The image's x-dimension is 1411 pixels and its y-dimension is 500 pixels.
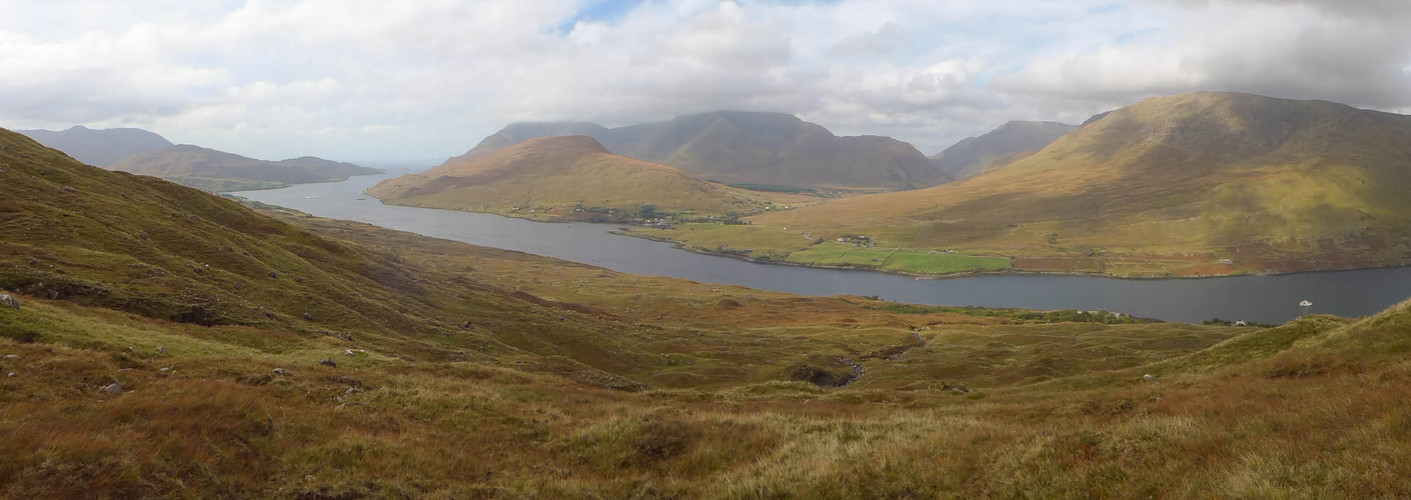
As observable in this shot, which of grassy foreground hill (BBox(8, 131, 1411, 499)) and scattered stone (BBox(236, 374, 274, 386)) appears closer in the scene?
grassy foreground hill (BBox(8, 131, 1411, 499))

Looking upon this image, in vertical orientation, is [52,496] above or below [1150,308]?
above

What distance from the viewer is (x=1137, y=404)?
2641 centimetres

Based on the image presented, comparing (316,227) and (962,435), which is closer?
(962,435)

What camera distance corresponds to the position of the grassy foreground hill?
501 inches

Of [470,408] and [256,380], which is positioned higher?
[256,380]

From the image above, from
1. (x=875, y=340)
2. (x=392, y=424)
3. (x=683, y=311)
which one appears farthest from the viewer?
(x=683, y=311)

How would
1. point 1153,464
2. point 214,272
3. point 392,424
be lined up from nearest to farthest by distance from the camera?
point 1153,464 < point 392,424 < point 214,272

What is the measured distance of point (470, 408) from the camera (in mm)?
23625

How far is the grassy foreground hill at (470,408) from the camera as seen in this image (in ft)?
41.7

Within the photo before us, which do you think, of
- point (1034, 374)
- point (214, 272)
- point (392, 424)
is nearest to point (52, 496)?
point (392, 424)

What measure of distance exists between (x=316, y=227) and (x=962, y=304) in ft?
641

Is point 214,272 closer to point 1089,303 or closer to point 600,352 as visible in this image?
point 600,352

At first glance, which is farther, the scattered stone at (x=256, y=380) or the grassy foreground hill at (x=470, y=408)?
the scattered stone at (x=256, y=380)

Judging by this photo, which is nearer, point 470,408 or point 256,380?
point 256,380
